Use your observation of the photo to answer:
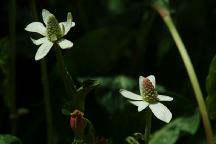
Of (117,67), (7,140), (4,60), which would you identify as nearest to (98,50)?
(117,67)

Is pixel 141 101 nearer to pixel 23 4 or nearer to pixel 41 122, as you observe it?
pixel 41 122

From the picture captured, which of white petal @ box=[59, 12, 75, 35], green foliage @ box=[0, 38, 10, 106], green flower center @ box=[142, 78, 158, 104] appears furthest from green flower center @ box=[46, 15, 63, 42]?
green foliage @ box=[0, 38, 10, 106]

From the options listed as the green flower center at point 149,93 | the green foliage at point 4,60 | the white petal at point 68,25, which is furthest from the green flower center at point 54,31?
the green foliage at point 4,60

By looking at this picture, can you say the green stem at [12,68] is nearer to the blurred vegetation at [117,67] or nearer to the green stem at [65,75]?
the blurred vegetation at [117,67]

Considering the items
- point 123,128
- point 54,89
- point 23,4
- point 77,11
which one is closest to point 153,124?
point 123,128

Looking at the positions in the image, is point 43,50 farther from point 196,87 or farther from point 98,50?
point 98,50

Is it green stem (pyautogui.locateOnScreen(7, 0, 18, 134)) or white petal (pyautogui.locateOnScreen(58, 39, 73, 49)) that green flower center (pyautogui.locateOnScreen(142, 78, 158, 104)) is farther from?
green stem (pyautogui.locateOnScreen(7, 0, 18, 134))

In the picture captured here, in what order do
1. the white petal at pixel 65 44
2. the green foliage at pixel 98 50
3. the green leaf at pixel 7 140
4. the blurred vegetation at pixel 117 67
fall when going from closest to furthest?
1. the white petal at pixel 65 44
2. the green leaf at pixel 7 140
3. the blurred vegetation at pixel 117 67
4. the green foliage at pixel 98 50
